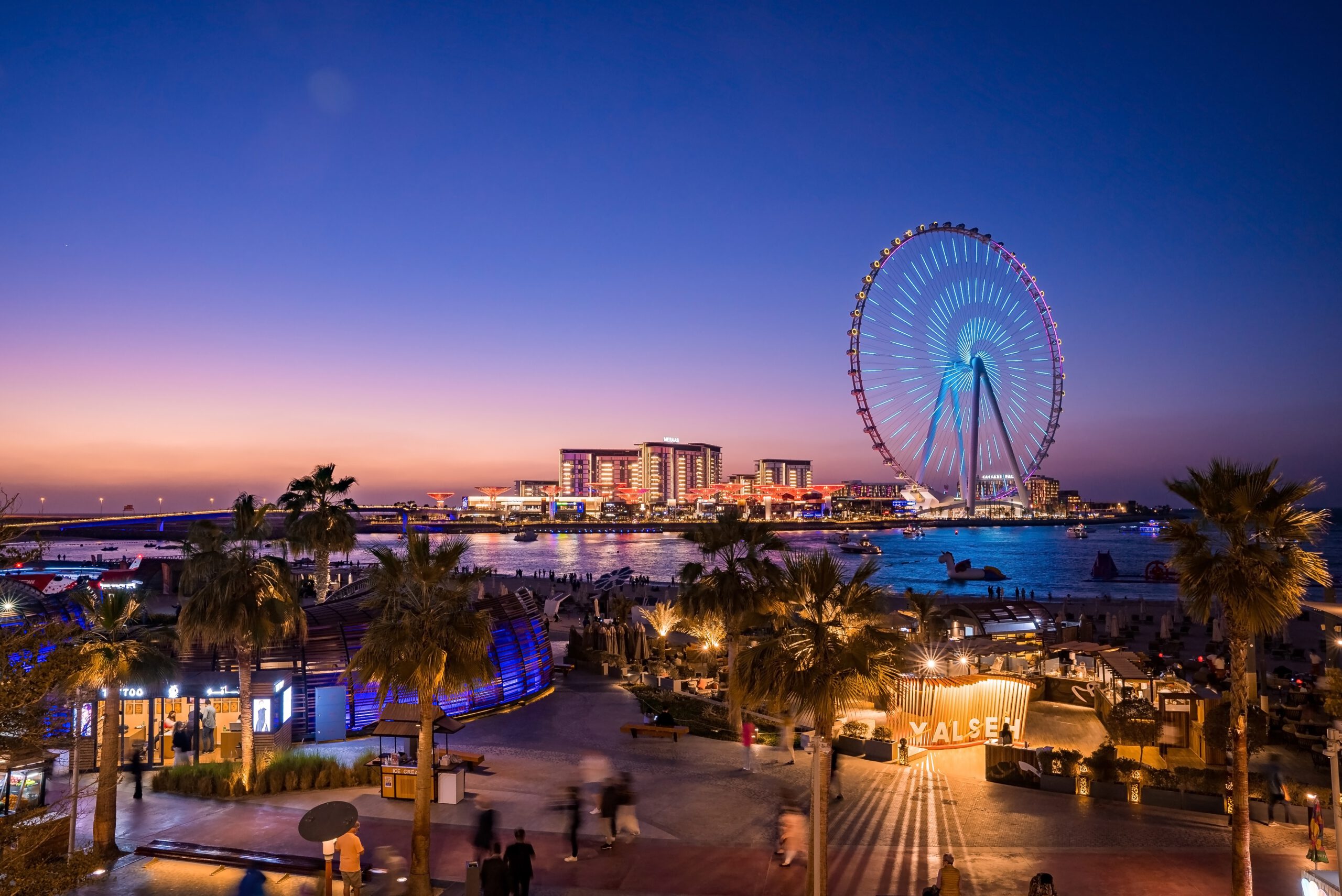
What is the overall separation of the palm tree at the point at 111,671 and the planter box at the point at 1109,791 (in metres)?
15.1

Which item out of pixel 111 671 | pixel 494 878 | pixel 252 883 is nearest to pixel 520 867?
pixel 494 878

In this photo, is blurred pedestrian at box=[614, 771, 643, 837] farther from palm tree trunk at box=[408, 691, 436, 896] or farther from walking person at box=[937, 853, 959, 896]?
walking person at box=[937, 853, 959, 896]

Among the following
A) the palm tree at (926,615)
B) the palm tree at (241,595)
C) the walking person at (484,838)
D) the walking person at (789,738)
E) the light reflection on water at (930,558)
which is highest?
the palm tree at (241,595)

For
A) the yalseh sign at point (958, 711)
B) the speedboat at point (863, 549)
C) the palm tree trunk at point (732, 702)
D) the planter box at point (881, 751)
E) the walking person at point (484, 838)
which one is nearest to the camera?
the walking person at point (484, 838)

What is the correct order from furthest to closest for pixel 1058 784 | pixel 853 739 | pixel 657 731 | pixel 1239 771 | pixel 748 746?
1. pixel 657 731
2. pixel 853 739
3. pixel 748 746
4. pixel 1058 784
5. pixel 1239 771

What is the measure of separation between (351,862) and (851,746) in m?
10.7

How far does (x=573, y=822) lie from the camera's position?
11969 mm

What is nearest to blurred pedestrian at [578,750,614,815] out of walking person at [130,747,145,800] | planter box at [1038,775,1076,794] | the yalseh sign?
the yalseh sign

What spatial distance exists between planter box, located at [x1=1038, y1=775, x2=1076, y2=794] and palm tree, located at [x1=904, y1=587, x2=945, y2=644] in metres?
9.84

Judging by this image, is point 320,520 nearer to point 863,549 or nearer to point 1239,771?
point 1239,771

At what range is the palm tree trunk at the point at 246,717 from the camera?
1460 centimetres

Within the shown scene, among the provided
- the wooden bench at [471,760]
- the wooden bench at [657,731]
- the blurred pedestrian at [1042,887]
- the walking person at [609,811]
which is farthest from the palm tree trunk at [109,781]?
the blurred pedestrian at [1042,887]

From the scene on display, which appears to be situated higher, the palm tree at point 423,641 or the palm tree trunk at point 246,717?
the palm tree at point 423,641

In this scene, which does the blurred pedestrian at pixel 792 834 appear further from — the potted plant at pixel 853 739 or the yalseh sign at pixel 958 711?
the yalseh sign at pixel 958 711
